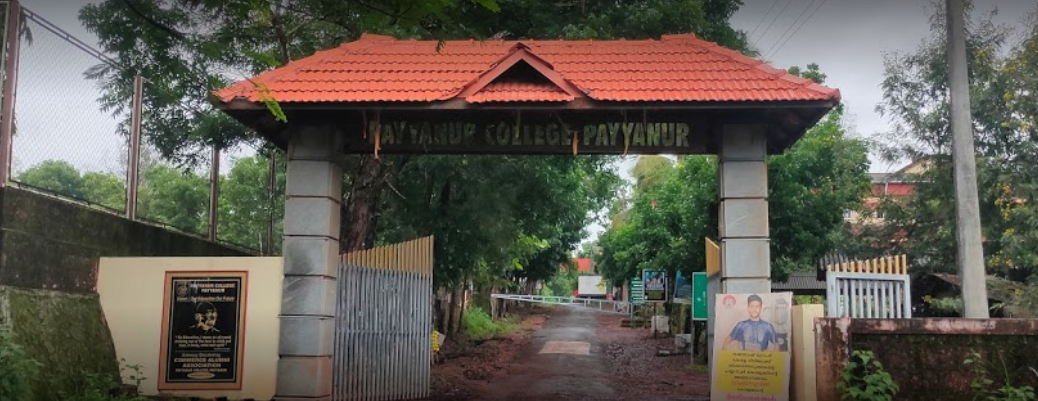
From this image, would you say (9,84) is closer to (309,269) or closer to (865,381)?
(309,269)

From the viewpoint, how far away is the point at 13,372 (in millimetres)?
7746

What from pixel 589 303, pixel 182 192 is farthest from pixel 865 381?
pixel 589 303

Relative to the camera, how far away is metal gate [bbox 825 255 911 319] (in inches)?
389

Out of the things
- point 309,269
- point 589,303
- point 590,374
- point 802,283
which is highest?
point 802,283

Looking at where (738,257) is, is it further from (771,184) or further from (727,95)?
(771,184)

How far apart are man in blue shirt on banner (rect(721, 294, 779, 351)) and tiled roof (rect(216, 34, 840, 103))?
243 cm

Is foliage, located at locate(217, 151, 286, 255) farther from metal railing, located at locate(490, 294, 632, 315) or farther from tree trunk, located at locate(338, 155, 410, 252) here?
metal railing, located at locate(490, 294, 632, 315)

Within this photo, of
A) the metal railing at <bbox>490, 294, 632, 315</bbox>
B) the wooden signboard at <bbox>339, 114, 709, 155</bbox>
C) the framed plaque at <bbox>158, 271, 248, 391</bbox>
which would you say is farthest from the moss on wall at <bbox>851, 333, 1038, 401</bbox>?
the metal railing at <bbox>490, 294, 632, 315</bbox>

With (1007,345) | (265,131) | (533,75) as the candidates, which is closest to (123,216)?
(265,131)

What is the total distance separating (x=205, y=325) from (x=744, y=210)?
6569 millimetres

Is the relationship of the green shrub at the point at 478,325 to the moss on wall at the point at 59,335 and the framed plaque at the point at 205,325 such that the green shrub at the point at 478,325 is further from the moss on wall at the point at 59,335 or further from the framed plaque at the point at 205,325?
the moss on wall at the point at 59,335

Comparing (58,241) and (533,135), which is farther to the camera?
(533,135)

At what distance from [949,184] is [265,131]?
16249mm

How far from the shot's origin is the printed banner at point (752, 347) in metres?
10.3
